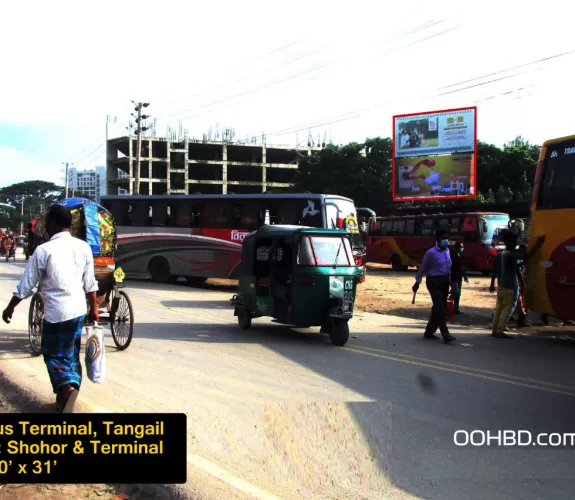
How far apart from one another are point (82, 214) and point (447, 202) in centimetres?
3908

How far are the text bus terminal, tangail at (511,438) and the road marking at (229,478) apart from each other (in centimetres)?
184

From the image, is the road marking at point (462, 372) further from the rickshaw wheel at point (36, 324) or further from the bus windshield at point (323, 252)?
the rickshaw wheel at point (36, 324)

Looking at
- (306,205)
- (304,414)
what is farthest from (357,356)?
(306,205)

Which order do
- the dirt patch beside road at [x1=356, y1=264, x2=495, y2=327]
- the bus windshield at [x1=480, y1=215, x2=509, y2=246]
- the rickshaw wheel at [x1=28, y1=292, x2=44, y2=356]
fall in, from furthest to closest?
1. the bus windshield at [x1=480, y1=215, x2=509, y2=246]
2. the dirt patch beside road at [x1=356, y1=264, x2=495, y2=327]
3. the rickshaw wheel at [x1=28, y1=292, x2=44, y2=356]

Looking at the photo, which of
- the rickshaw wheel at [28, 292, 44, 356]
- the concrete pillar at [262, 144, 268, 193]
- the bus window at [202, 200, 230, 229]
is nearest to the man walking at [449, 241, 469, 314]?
the rickshaw wheel at [28, 292, 44, 356]

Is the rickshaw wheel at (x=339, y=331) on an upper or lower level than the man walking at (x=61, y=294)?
lower

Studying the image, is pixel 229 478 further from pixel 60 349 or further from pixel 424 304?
pixel 424 304

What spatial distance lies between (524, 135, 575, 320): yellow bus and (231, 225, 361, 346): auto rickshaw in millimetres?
3141

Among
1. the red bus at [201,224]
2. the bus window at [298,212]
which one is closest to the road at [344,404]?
the bus window at [298,212]

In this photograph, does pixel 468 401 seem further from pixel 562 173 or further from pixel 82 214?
pixel 82 214

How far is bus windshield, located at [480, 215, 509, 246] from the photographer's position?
1105 inches

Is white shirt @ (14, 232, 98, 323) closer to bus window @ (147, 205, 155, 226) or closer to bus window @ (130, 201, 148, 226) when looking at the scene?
bus window @ (147, 205, 155, 226)

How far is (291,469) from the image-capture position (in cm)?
438

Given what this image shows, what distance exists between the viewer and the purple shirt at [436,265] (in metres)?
10.2
